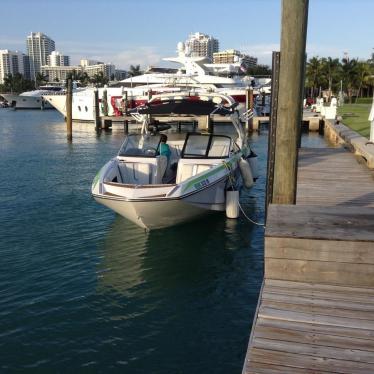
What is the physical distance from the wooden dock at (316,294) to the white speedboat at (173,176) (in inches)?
150

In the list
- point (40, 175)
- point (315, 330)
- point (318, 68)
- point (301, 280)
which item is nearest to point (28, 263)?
point (301, 280)

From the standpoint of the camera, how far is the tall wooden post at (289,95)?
238 inches

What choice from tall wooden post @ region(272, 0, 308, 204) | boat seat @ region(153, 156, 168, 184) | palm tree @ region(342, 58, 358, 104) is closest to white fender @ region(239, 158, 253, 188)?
boat seat @ region(153, 156, 168, 184)

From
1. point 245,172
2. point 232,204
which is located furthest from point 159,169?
point 245,172

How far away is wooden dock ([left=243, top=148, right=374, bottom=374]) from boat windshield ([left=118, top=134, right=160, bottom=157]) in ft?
20.6

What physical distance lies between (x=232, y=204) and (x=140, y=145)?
3451mm

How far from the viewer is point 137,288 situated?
7.68 meters

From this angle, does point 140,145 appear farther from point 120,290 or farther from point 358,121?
point 358,121

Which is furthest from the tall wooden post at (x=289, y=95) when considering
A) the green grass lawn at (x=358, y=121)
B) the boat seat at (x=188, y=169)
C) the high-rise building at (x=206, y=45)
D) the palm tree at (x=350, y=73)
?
the high-rise building at (x=206, y=45)

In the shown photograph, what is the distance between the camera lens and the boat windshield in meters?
11.7

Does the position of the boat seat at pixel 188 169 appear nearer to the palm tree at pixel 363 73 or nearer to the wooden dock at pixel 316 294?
the wooden dock at pixel 316 294

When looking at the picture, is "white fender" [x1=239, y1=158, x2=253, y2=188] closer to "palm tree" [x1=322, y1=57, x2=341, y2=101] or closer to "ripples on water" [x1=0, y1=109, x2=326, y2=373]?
"ripples on water" [x1=0, y1=109, x2=326, y2=373]

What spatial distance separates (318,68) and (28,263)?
268 feet

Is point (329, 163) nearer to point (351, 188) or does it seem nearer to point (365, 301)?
point (351, 188)
